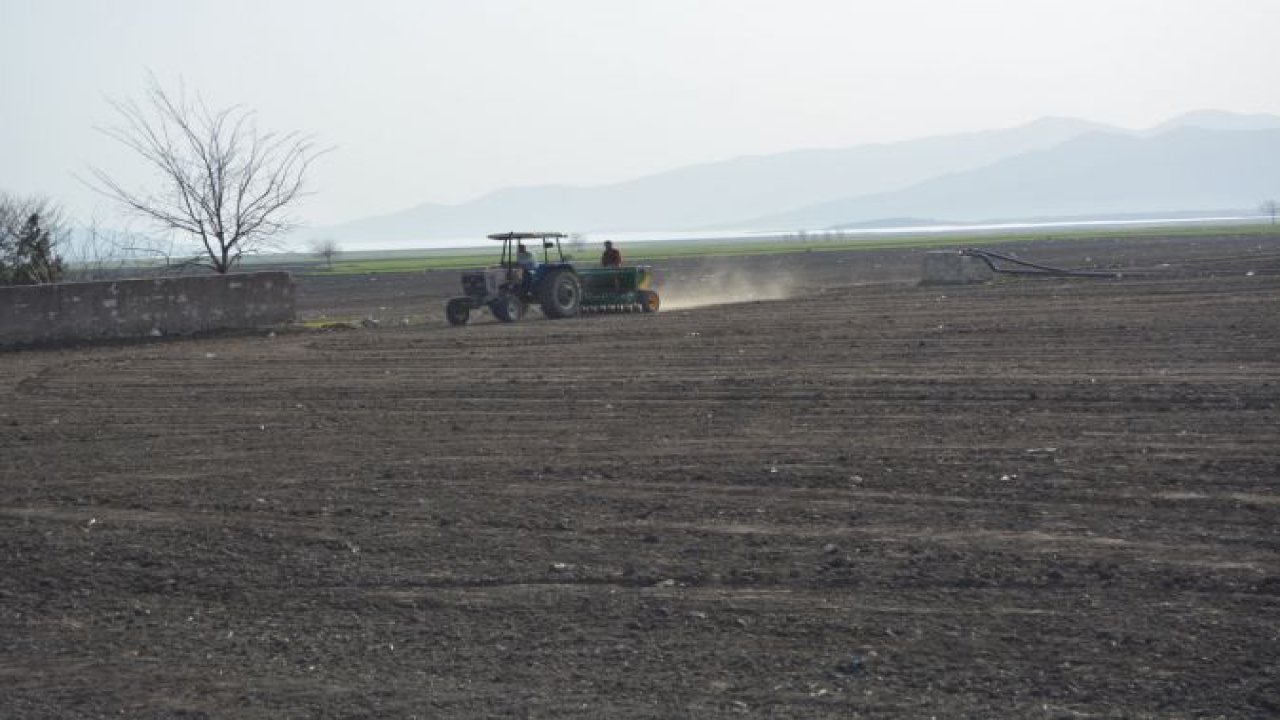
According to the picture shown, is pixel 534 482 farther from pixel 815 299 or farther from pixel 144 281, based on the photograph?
pixel 815 299

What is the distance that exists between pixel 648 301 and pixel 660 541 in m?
23.0

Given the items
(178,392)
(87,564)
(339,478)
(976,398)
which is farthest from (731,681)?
(178,392)

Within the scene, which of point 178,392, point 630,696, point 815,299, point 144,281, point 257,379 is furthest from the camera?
point 815,299

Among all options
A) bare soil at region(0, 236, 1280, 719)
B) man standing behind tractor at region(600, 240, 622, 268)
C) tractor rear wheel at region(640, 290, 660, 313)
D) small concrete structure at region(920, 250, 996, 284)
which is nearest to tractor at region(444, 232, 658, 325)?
tractor rear wheel at region(640, 290, 660, 313)

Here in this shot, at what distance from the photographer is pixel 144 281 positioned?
1094 inches

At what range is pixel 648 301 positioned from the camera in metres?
32.5

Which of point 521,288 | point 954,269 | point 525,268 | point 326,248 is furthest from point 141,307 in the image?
point 326,248

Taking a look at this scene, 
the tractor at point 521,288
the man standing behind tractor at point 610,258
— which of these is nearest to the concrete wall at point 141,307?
the tractor at point 521,288

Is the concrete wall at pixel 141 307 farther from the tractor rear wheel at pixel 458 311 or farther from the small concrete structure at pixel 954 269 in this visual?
the small concrete structure at pixel 954 269

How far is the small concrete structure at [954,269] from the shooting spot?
4188 centimetres

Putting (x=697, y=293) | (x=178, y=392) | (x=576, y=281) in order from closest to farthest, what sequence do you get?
(x=178, y=392), (x=576, y=281), (x=697, y=293)

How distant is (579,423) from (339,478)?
325 cm

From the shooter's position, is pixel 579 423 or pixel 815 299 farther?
pixel 815 299

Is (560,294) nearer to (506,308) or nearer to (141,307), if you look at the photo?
(506,308)
